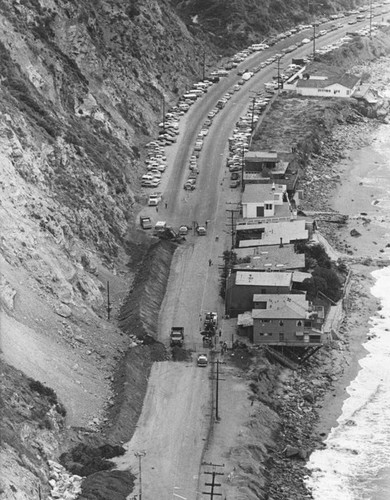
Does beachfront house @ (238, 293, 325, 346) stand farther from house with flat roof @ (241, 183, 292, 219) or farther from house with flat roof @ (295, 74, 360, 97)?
house with flat roof @ (295, 74, 360, 97)

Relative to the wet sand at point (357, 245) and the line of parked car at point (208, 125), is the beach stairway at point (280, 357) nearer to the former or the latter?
the wet sand at point (357, 245)

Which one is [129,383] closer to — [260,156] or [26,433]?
[26,433]

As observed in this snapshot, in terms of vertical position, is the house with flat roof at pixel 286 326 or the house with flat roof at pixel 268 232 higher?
the house with flat roof at pixel 268 232

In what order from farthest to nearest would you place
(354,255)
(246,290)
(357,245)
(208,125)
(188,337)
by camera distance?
(208,125)
(357,245)
(354,255)
(246,290)
(188,337)

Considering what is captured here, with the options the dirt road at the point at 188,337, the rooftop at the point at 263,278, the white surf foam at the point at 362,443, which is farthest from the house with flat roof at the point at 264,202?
the white surf foam at the point at 362,443

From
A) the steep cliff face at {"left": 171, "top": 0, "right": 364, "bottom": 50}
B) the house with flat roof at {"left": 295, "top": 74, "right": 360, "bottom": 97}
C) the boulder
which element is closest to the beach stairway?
the boulder

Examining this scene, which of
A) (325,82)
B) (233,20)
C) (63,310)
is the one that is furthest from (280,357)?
(233,20)

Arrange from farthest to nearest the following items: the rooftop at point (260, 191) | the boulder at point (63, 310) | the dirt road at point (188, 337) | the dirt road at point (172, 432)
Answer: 1. the rooftop at point (260, 191)
2. the boulder at point (63, 310)
3. the dirt road at point (188, 337)
4. the dirt road at point (172, 432)
